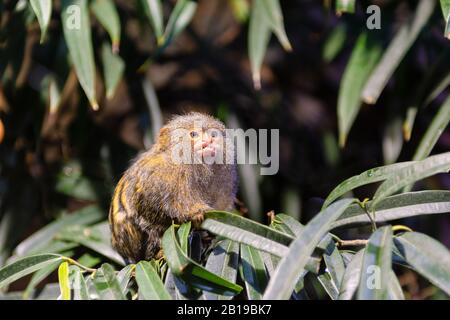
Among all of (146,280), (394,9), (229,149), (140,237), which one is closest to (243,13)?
(394,9)

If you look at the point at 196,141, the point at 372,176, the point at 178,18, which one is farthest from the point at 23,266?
the point at 178,18

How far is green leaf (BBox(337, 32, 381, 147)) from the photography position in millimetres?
2521

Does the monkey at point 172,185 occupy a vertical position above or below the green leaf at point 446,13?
below

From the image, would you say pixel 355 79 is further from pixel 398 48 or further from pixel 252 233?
pixel 252 233

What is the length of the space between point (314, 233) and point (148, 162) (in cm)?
86

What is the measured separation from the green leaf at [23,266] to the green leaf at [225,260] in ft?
1.35

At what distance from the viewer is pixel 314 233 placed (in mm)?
1411

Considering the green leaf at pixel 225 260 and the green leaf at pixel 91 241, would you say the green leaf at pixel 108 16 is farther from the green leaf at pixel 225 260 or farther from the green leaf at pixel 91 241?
the green leaf at pixel 225 260

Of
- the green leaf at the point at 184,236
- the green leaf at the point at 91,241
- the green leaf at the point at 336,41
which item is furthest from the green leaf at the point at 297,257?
the green leaf at the point at 336,41

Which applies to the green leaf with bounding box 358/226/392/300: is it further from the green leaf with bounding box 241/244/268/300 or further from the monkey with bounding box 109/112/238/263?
the monkey with bounding box 109/112/238/263

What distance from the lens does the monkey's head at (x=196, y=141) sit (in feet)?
6.98

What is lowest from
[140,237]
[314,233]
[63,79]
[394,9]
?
[140,237]

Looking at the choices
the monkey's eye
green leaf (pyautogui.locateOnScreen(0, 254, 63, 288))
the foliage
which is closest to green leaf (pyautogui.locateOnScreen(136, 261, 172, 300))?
the foliage

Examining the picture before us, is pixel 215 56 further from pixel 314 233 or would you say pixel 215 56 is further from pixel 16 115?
pixel 314 233
